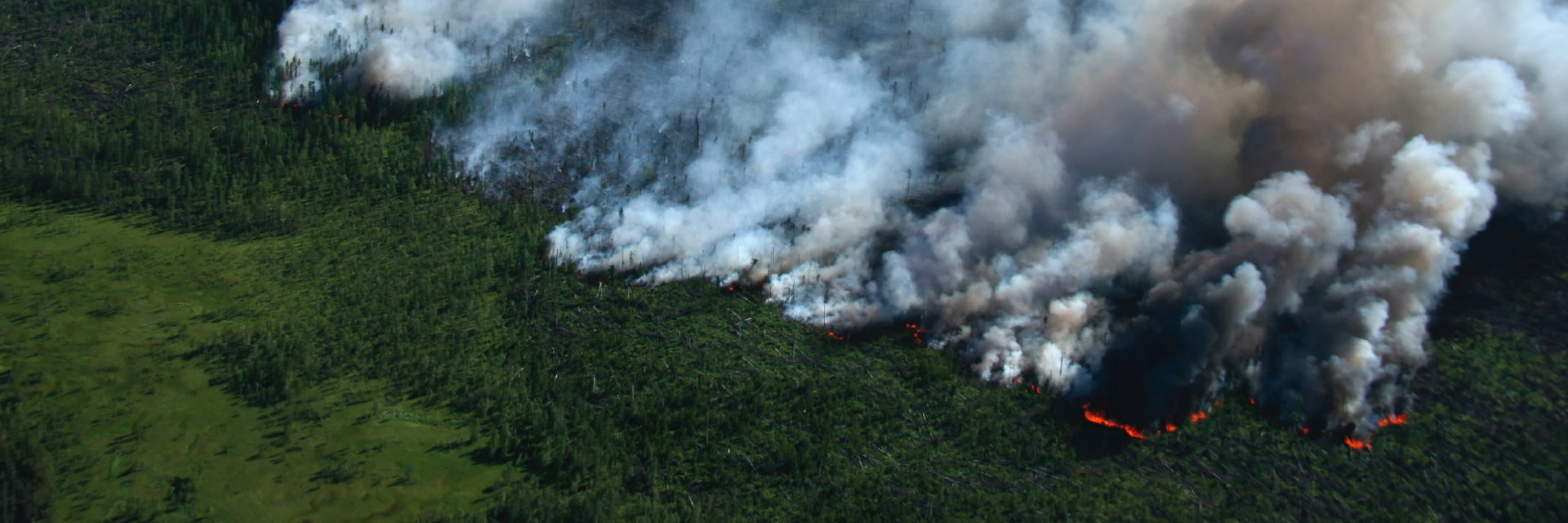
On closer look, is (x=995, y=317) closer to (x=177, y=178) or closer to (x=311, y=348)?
(x=311, y=348)

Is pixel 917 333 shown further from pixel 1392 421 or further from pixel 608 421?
pixel 1392 421

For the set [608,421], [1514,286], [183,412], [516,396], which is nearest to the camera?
[608,421]

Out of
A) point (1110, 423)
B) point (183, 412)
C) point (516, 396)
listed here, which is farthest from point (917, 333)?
point (183, 412)

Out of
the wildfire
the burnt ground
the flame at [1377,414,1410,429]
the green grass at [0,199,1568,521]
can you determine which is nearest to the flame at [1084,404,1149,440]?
the green grass at [0,199,1568,521]

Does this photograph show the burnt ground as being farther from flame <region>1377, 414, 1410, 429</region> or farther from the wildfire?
the wildfire

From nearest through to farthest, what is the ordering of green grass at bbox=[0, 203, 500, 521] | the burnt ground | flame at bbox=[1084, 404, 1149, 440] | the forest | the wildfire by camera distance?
the forest → green grass at bbox=[0, 203, 500, 521] → flame at bbox=[1084, 404, 1149, 440] → the burnt ground → the wildfire

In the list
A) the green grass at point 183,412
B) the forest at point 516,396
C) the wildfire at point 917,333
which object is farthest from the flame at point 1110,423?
the green grass at point 183,412

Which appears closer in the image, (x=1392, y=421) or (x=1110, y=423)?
(x=1392, y=421)

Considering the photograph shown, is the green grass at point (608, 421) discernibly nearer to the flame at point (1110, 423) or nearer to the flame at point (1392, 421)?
the flame at point (1392, 421)
